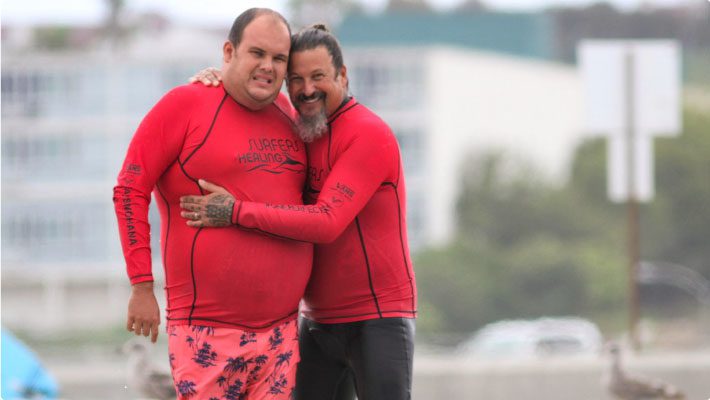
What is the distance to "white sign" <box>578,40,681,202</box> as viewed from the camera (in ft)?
32.6

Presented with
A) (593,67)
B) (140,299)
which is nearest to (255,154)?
(140,299)

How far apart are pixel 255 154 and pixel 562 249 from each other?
62609 millimetres

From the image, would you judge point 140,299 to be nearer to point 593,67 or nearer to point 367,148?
point 367,148

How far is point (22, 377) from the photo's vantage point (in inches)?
271

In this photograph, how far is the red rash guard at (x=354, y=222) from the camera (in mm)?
4070

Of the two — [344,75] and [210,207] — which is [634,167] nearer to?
[344,75]

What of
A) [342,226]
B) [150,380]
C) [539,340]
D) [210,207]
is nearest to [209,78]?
[210,207]

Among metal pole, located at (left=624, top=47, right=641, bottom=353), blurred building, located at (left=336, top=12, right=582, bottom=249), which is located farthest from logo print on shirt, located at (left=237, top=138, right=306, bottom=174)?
blurred building, located at (left=336, top=12, right=582, bottom=249)

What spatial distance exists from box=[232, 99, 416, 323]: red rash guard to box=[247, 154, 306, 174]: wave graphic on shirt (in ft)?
0.20

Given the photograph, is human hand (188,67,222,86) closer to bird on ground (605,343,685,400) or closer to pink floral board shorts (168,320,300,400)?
pink floral board shorts (168,320,300,400)

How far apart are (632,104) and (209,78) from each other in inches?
252

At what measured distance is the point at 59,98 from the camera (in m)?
66.2

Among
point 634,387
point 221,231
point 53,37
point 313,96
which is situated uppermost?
point 53,37

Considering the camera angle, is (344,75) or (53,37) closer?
(344,75)
